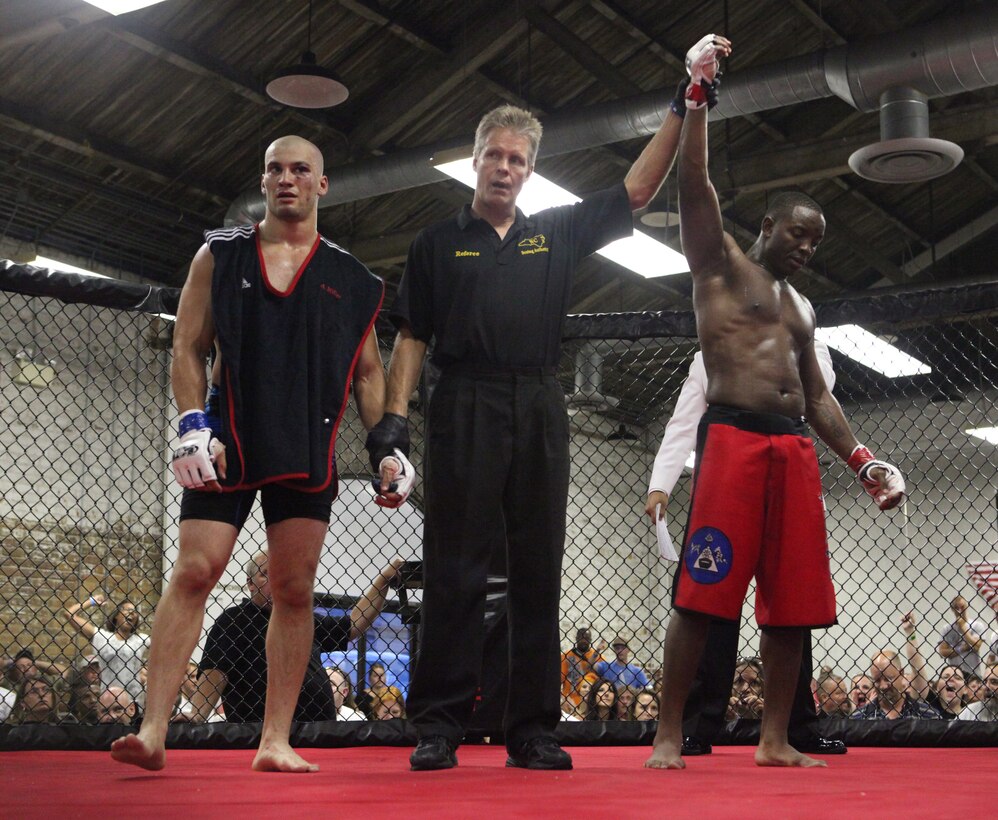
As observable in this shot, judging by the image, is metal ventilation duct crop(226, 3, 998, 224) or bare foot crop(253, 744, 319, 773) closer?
bare foot crop(253, 744, 319, 773)

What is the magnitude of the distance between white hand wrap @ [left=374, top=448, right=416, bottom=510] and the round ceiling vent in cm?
409

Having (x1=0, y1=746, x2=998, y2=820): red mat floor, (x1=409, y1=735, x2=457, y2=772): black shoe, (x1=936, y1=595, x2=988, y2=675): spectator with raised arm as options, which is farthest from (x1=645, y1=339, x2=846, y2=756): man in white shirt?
(x1=936, y1=595, x2=988, y2=675): spectator with raised arm

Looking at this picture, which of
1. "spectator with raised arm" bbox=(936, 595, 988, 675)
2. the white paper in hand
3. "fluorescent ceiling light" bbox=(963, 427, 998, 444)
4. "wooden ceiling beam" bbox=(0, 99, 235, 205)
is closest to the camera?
the white paper in hand

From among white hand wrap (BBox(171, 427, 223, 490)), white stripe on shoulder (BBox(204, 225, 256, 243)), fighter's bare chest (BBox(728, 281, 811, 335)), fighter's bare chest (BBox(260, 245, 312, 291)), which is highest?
fighter's bare chest (BBox(728, 281, 811, 335))

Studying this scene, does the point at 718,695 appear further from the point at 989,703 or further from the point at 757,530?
the point at 989,703

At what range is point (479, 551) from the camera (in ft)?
6.86

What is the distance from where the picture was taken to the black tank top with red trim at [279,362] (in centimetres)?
200

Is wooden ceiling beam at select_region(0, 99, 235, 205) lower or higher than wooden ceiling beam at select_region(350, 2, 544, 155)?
lower

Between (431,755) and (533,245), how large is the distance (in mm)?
934

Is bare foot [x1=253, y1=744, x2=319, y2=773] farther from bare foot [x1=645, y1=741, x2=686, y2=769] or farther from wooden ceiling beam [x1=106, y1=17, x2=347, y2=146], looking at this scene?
wooden ceiling beam [x1=106, y1=17, x2=347, y2=146]

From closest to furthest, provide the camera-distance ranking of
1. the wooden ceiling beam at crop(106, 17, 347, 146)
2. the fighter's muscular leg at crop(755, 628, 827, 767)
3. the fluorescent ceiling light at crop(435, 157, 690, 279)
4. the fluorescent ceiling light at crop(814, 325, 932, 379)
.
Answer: the fighter's muscular leg at crop(755, 628, 827, 767) < the fluorescent ceiling light at crop(435, 157, 690, 279) < the wooden ceiling beam at crop(106, 17, 347, 146) < the fluorescent ceiling light at crop(814, 325, 932, 379)

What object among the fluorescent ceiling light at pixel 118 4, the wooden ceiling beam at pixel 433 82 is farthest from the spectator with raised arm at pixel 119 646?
the wooden ceiling beam at pixel 433 82

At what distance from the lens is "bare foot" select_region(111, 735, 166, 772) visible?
1734mm

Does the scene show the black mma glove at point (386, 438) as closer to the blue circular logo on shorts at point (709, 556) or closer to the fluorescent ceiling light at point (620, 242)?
the blue circular logo on shorts at point (709, 556)
